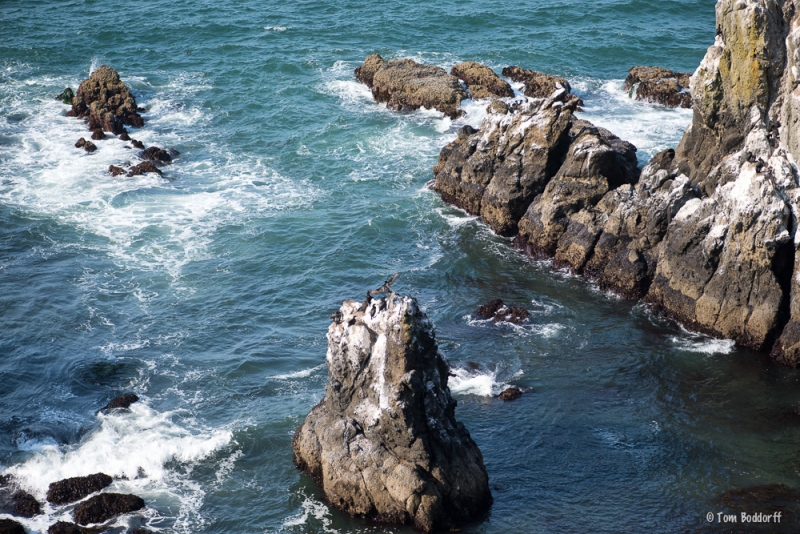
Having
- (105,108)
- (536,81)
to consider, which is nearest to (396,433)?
(536,81)

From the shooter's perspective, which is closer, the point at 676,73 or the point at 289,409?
the point at 289,409

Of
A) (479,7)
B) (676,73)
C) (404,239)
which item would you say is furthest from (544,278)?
(479,7)

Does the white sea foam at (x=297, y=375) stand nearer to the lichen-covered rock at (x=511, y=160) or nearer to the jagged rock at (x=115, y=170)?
the lichen-covered rock at (x=511, y=160)

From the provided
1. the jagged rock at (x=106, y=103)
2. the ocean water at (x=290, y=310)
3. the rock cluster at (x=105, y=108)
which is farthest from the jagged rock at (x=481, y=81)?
the jagged rock at (x=106, y=103)

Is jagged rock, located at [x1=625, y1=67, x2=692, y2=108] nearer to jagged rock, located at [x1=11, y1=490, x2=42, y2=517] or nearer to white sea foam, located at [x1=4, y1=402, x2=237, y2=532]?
white sea foam, located at [x1=4, y1=402, x2=237, y2=532]

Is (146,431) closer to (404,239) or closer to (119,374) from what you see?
(119,374)

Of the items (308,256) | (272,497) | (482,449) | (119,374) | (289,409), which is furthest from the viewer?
(308,256)
